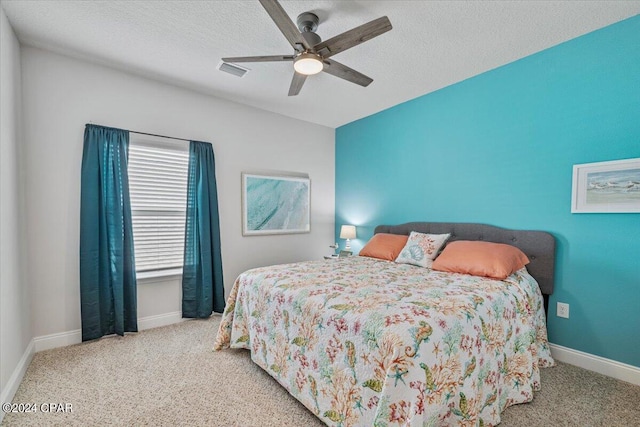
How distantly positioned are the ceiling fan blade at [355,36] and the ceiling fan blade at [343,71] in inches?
4.6

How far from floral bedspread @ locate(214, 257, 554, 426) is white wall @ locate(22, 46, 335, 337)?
1.40m

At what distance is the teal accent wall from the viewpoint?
212cm

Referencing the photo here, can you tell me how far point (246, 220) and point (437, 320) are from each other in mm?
2805

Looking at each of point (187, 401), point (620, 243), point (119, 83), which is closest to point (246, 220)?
point (119, 83)

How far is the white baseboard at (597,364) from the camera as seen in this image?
6.77 feet

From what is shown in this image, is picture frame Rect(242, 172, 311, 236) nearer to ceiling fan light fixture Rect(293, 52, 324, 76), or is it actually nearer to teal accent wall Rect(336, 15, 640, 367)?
teal accent wall Rect(336, 15, 640, 367)

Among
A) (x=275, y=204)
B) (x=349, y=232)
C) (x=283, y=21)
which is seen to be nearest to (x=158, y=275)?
(x=275, y=204)

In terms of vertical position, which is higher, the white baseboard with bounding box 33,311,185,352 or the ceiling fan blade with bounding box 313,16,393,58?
the ceiling fan blade with bounding box 313,16,393,58

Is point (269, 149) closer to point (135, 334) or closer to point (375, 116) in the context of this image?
point (375, 116)

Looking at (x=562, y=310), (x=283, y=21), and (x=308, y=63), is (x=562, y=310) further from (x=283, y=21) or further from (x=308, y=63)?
(x=283, y=21)

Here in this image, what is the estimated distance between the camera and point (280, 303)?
1983mm

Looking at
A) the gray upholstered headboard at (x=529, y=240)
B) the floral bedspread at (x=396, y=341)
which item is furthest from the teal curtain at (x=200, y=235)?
the gray upholstered headboard at (x=529, y=240)

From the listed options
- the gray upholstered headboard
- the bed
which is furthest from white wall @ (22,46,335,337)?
the gray upholstered headboard

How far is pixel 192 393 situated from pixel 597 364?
3003mm
